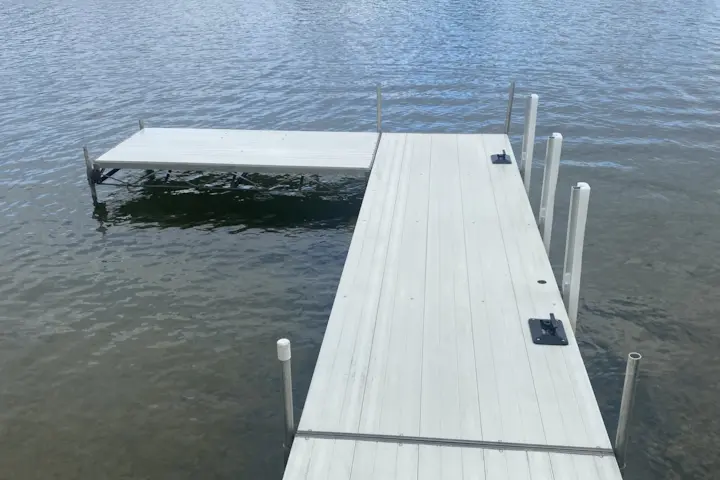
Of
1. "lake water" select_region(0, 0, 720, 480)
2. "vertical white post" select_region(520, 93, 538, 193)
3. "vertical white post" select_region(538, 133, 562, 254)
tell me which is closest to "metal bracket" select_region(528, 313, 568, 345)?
"lake water" select_region(0, 0, 720, 480)

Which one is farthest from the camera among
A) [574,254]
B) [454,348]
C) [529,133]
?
[529,133]

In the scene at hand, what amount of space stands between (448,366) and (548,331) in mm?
1268

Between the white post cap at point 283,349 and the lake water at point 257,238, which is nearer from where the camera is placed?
the white post cap at point 283,349

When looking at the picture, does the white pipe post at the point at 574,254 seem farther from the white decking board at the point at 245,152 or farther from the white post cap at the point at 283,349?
the white decking board at the point at 245,152

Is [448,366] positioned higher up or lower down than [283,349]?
lower down

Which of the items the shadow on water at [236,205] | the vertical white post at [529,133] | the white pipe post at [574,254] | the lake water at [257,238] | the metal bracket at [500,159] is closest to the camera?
the white pipe post at [574,254]

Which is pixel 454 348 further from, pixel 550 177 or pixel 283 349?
pixel 550 177

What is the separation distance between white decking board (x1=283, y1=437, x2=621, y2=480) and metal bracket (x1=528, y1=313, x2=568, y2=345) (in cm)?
168

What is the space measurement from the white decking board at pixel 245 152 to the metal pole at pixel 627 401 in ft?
28.3

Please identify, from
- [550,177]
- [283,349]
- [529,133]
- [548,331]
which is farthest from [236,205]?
[283,349]

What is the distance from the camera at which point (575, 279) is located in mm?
7855

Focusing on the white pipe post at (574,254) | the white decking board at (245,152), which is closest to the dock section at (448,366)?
the white pipe post at (574,254)

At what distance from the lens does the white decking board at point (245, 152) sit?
13.9 m

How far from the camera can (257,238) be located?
13.1 m
